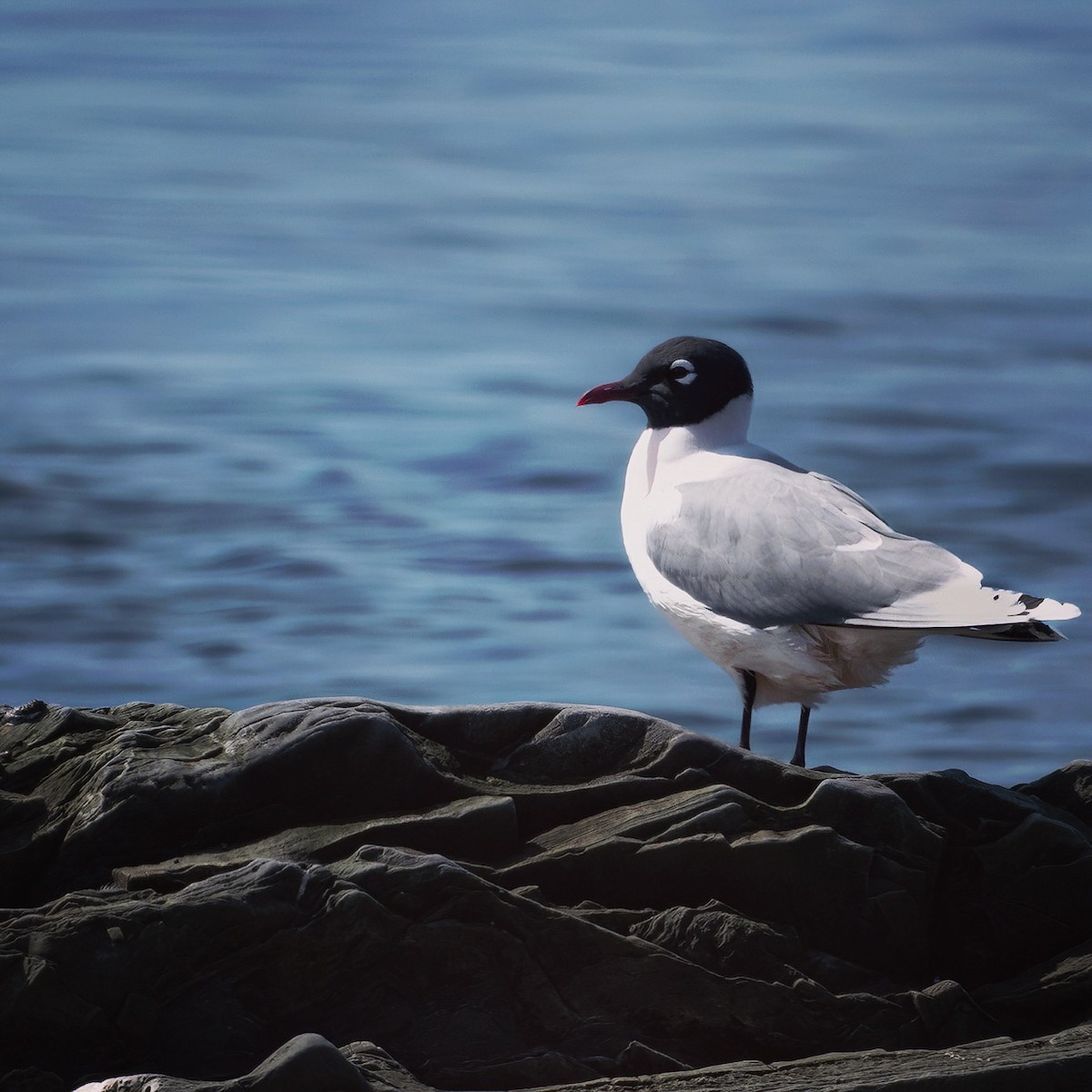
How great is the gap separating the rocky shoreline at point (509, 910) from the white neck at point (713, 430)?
1.75m

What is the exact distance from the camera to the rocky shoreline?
153 inches

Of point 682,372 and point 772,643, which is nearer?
point 772,643

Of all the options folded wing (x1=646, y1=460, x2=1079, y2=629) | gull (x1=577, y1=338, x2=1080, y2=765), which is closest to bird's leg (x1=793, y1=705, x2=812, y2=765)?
gull (x1=577, y1=338, x2=1080, y2=765)

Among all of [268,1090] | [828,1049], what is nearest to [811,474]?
[828,1049]

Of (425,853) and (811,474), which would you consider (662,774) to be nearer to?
(425,853)

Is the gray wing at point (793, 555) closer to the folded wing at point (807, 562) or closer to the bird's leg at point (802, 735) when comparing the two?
the folded wing at point (807, 562)

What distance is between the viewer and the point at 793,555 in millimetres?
5508

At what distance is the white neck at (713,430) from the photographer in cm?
619

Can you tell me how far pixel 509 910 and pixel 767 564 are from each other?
1807mm

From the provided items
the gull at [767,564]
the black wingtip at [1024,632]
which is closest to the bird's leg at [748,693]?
the gull at [767,564]

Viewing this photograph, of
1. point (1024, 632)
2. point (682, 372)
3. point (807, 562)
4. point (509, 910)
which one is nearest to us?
point (509, 910)

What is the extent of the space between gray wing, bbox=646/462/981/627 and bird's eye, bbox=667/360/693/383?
441 mm

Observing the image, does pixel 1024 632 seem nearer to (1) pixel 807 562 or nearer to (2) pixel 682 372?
(1) pixel 807 562

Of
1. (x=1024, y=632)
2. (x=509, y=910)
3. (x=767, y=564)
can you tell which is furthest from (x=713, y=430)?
(x=509, y=910)
